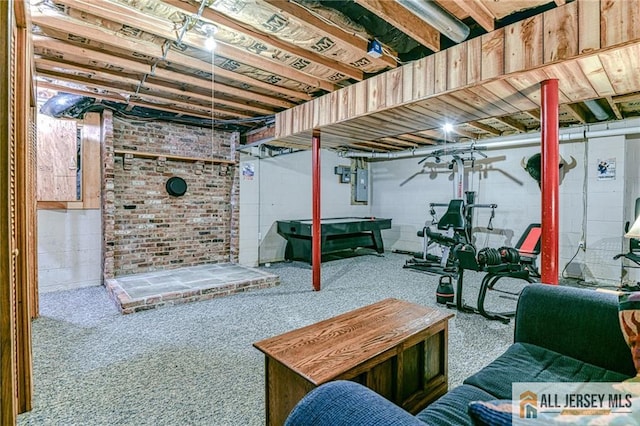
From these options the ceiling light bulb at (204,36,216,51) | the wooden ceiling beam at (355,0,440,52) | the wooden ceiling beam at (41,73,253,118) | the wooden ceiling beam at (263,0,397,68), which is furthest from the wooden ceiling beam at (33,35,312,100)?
the wooden ceiling beam at (355,0,440,52)

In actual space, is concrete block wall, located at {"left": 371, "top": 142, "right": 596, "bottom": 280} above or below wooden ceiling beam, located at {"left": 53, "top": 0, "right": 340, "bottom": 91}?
below

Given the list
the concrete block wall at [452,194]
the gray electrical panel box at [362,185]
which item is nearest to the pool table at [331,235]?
the concrete block wall at [452,194]

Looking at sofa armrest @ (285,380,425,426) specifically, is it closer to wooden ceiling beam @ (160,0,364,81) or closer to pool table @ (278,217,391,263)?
wooden ceiling beam @ (160,0,364,81)

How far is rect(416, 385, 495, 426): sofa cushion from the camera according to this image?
3.87 feet

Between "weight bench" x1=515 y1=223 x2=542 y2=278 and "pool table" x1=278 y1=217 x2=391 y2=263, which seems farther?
"pool table" x1=278 y1=217 x2=391 y2=263

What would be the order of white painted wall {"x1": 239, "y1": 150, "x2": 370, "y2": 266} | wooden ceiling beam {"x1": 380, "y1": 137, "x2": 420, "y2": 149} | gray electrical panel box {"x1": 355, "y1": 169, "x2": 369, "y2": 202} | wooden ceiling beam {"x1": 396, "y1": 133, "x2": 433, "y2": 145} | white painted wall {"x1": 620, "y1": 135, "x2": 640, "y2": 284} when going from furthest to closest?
gray electrical panel box {"x1": 355, "y1": 169, "x2": 369, "y2": 202} → wooden ceiling beam {"x1": 380, "y1": 137, "x2": 420, "y2": 149} → wooden ceiling beam {"x1": 396, "y1": 133, "x2": 433, "y2": 145} → white painted wall {"x1": 239, "y1": 150, "x2": 370, "y2": 266} → white painted wall {"x1": 620, "y1": 135, "x2": 640, "y2": 284}

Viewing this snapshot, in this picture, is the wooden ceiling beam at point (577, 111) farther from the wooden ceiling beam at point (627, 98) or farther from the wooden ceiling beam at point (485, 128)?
the wooden ceiling beam at point (485, 128)

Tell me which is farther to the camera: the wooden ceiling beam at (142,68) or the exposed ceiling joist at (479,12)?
the wooden ceiling beam at (142,68)

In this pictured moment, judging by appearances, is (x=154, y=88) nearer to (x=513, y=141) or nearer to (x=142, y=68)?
(x=142, y=68)

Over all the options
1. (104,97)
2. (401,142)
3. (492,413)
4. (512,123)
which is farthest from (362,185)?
(492,413)

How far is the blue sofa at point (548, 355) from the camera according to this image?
48.6 inches

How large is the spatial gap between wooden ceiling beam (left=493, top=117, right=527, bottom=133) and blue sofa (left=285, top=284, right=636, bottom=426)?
3.95 meters

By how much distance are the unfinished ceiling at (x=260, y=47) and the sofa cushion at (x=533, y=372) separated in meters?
1.96

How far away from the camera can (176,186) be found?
17.1 ft
